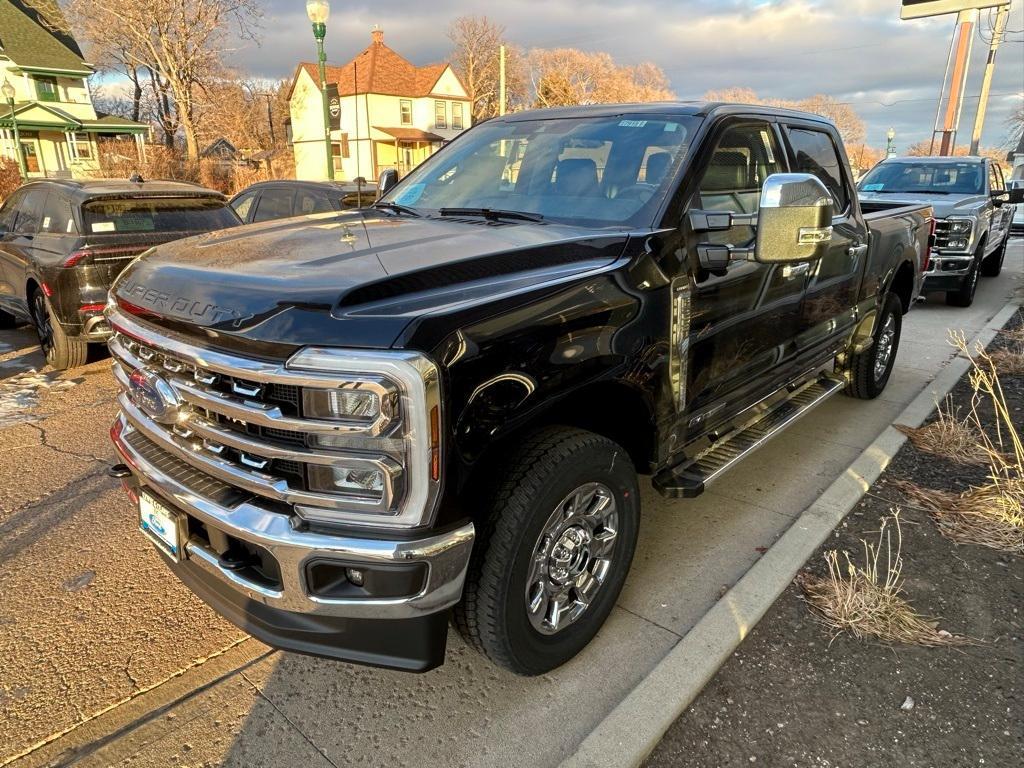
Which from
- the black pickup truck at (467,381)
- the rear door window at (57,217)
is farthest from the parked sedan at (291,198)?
the black pickup truck at (467,381)

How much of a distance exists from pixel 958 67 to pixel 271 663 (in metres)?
31.7

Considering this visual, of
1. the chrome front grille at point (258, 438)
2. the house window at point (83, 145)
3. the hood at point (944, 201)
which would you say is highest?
the house window at point (83, 145)

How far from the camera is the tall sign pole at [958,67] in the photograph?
25.8 meters

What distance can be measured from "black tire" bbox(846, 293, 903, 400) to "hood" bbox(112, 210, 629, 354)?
340cm

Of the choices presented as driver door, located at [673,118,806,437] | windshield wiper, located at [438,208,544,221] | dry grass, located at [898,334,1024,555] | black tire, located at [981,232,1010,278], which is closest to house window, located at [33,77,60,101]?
black tire, located at [981,232,1010,278]

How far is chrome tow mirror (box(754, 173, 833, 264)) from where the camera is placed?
8.63 feet

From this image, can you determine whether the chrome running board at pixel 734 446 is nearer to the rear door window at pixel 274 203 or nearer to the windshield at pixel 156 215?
the windshield at pixel 156 215

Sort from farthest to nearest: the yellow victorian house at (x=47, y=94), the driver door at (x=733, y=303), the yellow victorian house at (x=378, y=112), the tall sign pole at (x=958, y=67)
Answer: the yellow victorian house at (x=378, y=112) < the yellow victorian house at (x=47, y=94) < the tall sign pole at (x=958, y=67) < the driver door at (x=733, y=303)

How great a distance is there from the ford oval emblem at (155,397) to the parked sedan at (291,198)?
6.74 meters

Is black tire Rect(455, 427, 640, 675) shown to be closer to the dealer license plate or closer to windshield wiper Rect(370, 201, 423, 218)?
the dealer license plate

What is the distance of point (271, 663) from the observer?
108 inches

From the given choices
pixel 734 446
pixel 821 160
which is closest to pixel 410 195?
pixel 734 446

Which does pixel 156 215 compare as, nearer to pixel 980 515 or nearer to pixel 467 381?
pixel 467 381

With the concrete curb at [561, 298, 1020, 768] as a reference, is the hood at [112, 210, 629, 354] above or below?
above
